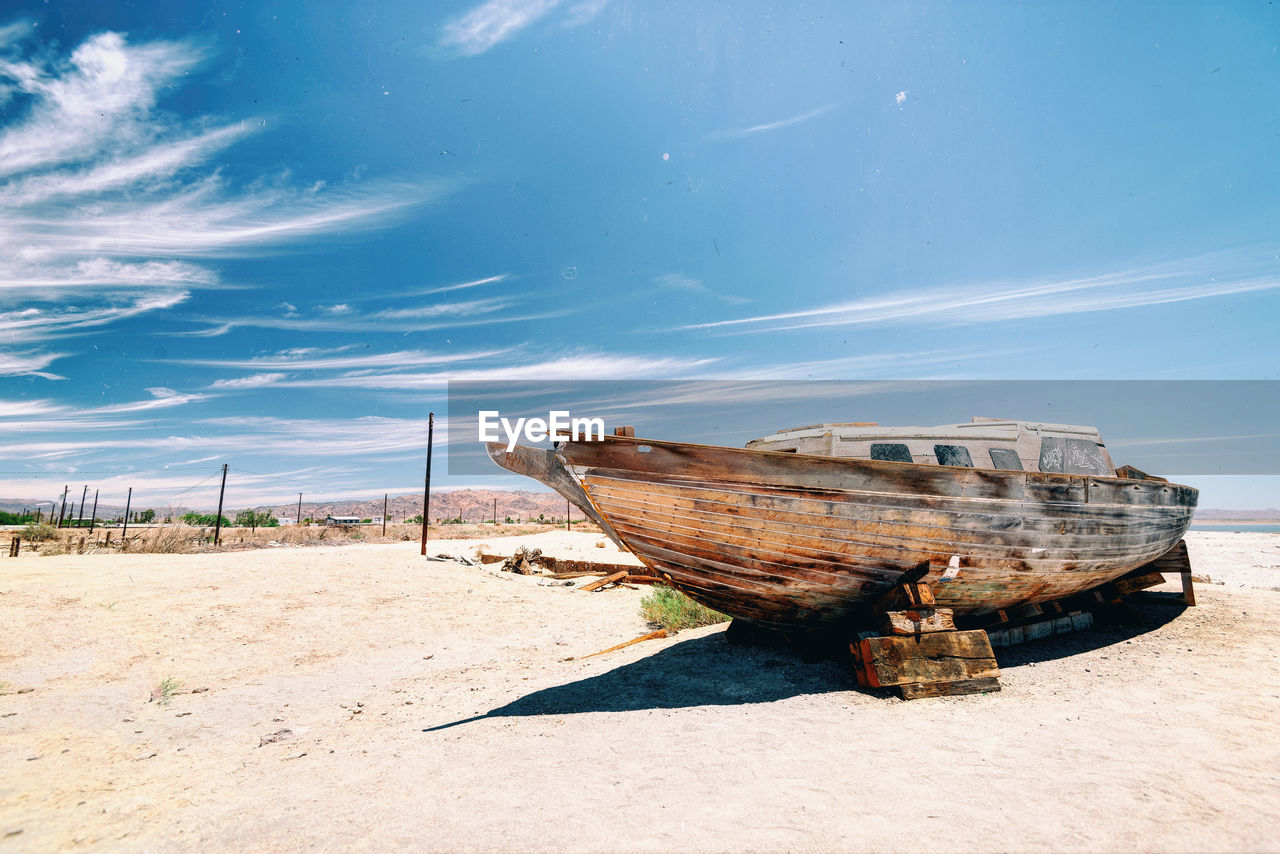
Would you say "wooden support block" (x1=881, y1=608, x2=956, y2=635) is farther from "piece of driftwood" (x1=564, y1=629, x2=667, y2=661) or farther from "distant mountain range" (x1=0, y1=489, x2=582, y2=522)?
"distant mountain range" (x1=0, y1=489, x2=582, y2=522)

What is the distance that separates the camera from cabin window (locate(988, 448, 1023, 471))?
23.2 feet

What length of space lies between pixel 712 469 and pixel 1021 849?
324 cm

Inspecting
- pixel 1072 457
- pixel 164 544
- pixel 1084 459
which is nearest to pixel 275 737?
pixel 1072 457

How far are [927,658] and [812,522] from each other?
5.36 ft

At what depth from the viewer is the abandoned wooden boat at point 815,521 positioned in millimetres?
5246

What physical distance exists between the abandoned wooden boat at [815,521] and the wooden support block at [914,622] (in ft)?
1.11

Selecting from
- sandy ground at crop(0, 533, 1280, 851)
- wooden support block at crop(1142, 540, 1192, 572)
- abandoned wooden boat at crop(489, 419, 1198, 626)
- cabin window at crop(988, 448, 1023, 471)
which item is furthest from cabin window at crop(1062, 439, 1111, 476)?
sandy ground at crop(0, 533, 1280, 851)

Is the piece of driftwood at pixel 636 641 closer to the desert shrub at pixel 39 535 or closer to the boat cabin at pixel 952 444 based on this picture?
the boat cabin at pixel 952 444

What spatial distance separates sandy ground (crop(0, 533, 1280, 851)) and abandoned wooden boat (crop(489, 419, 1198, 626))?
3.14 feet

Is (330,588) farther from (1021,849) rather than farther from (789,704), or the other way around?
(1021,849)

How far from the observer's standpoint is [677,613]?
30.2 ft

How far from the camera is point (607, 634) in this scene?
375 inches

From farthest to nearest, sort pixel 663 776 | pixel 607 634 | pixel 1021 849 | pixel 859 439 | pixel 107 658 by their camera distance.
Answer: pixel 607 634, pixel 107 658, pixel 859 439, pixel 663 776, pixel 1021 849

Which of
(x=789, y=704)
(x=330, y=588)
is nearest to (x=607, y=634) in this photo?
(x=789, y=704)
